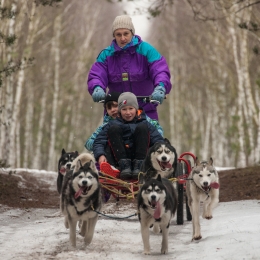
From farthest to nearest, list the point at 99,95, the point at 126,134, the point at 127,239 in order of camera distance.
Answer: the point at 99,95 → the point at 126,134 → the point at 127,239

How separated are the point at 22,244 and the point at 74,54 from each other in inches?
1339

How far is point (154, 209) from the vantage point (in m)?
6.68

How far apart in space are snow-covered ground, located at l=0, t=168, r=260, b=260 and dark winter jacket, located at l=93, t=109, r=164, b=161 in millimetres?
1005

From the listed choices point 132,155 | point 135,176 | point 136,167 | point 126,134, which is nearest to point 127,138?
point 126,134

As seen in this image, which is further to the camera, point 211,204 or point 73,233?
point 211,204

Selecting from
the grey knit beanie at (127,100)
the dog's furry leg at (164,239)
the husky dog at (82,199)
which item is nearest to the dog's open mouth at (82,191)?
the husky dog at (82,199)

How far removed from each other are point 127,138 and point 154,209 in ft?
6.10

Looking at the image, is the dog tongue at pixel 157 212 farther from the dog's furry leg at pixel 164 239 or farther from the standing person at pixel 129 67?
the standing person at pixel 129 67

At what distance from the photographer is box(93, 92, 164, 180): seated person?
8188mm

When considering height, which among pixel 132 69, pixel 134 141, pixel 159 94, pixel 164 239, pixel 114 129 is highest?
pixel 132 69

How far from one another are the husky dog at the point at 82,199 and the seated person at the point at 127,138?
1.10 m

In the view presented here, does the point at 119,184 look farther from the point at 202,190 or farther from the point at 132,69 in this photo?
the point at 132,69

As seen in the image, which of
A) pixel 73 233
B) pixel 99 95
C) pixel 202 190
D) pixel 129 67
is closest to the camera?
pixel 73 233

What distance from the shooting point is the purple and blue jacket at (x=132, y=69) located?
9203 mm
